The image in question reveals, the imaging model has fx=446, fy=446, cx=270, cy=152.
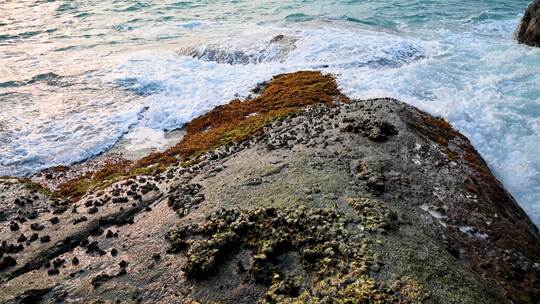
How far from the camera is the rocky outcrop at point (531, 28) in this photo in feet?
97.0

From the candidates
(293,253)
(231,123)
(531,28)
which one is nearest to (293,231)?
(293,253)

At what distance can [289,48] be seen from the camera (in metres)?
32.1

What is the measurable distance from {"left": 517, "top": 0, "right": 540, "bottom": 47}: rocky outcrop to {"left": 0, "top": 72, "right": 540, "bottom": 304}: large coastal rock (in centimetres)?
1910

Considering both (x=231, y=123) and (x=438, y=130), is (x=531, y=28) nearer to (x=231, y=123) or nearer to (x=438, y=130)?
(x=438, y=130)

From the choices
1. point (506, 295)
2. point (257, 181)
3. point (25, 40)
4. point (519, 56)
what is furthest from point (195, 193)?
point (25, 40)

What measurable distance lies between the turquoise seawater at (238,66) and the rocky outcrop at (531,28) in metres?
1.04

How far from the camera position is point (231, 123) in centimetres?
2020

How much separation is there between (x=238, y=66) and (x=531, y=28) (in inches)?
785

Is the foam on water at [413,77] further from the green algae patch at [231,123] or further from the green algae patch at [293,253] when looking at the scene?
the green algae patch at [293,253]

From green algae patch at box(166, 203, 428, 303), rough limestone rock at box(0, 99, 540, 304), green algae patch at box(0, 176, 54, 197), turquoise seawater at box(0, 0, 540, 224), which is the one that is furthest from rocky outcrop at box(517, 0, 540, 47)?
green algae patch at box(0, 176, 54, 197)

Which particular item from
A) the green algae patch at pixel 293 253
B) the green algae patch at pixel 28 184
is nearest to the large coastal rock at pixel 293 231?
the green algae patch at pixel 293 253

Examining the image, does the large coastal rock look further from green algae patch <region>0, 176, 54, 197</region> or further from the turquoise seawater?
the turquoise seawater

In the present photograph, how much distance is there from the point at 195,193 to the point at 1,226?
580cm

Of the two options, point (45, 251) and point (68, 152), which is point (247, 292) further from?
point (68, 152)
